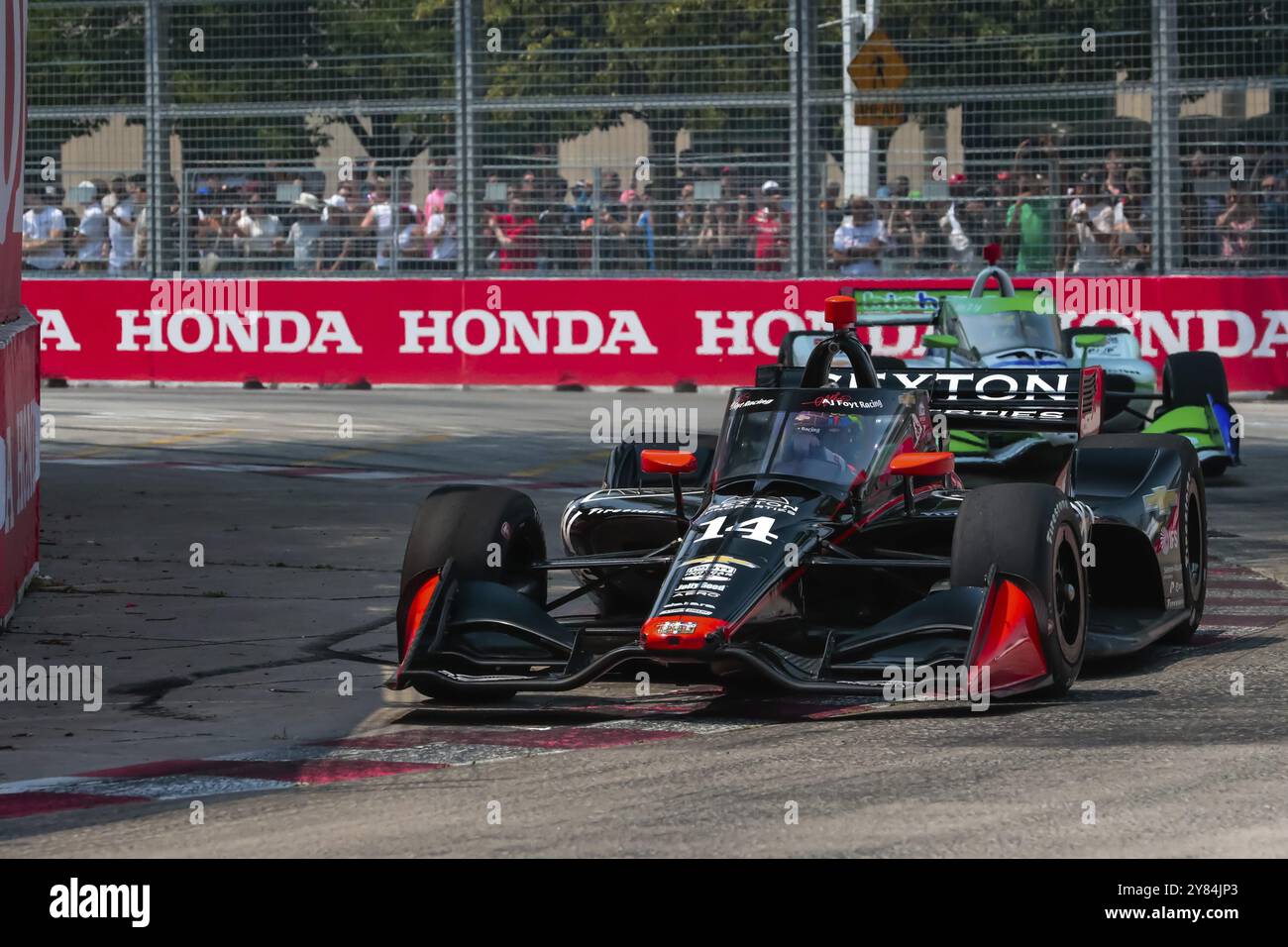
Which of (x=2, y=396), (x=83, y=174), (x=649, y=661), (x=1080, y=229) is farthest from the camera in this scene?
(x=83, y=174)

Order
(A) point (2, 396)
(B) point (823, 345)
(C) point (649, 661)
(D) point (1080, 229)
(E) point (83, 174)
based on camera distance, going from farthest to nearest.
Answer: (E) point (83, 174), (D) point (1080, 229), (A) point (2, 396), (B) point (823, 345), (C) point (649, 661)

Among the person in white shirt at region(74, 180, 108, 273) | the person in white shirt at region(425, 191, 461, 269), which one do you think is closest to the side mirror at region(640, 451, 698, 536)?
the person in white shirt at region(425, 191, 461, 269)

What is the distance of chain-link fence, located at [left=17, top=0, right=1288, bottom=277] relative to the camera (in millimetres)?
21453

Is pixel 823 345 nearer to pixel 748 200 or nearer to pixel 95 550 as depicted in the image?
A: pixel 95 550

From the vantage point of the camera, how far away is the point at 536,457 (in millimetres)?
16734

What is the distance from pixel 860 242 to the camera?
22312mm

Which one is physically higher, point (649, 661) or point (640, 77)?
point (640, 77)

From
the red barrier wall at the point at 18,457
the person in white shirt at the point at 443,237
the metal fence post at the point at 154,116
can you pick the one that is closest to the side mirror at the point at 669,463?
the red barrier wall at the point at 18,457

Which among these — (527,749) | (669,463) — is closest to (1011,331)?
(669,463)

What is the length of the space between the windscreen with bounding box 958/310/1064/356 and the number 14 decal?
28.1 ft

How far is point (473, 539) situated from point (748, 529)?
1117mm

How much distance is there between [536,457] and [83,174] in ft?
31.5
